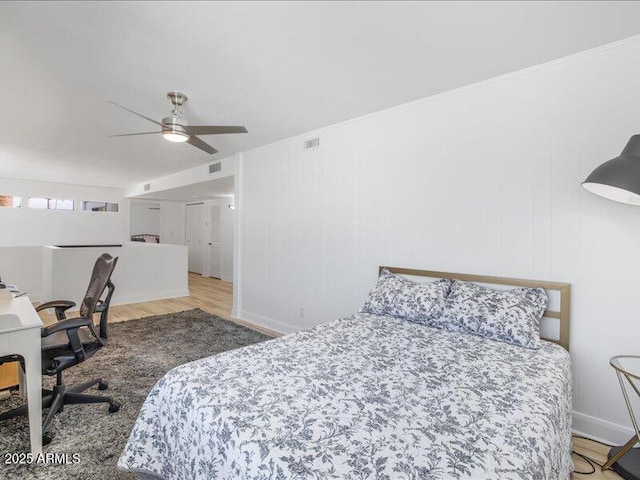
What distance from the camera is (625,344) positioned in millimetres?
2061

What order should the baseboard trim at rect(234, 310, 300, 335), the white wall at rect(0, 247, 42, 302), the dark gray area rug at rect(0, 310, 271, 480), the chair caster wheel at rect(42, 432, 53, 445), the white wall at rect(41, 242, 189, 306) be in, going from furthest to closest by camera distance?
the white wall at rect(0, 247, 42, 302), the white wall at rect(41, 242, 189, 306), the baseboard trim at rect(234, 310, 300, 335), the chair caster wheel at rect(42, 432, 53, 445), the dark gray area rug at rect(0, 310, 271, 480)

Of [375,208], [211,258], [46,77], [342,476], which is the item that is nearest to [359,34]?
[375,208]

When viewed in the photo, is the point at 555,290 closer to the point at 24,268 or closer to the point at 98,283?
the point at 98,283

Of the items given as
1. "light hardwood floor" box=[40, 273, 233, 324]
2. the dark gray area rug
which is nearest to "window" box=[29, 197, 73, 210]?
"light hardwood floor" box=[40, 273, 233, 324]

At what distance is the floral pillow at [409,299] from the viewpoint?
2537 mm

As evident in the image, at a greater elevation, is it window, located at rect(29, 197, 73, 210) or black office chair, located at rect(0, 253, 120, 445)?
window, located at rect(29, 197, 73, 210)

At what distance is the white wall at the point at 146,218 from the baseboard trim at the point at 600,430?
9.78m

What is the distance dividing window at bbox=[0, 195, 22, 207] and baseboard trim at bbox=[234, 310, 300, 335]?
227 inches

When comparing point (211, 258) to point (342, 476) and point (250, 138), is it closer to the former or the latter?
point (250, 138)

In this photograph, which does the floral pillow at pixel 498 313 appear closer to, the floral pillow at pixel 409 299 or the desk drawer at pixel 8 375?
the floral pillow at pixel 409 299

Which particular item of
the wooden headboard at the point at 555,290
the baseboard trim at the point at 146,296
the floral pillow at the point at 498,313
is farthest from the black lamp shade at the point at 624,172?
the baseboard trim at the point at 146,296

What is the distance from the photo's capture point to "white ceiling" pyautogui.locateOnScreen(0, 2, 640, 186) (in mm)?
1861

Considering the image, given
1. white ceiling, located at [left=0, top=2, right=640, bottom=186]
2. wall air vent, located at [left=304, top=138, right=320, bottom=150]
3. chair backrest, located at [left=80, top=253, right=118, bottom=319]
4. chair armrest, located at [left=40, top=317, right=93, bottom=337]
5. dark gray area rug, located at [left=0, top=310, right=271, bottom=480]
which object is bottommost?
dark gray area rug, located at [left=0, top=310, right=271, bottom=480]

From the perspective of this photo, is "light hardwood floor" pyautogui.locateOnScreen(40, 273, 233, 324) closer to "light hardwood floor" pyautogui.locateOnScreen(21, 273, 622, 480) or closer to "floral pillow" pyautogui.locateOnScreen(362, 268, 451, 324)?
"light hardwood floor" pyautogui.locateOnScreen(21, 273, 622, 480)
